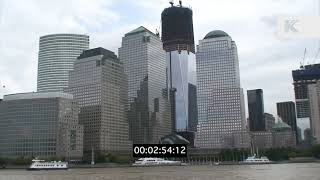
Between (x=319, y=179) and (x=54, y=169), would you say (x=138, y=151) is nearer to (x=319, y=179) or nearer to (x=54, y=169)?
(x=319, y=179)

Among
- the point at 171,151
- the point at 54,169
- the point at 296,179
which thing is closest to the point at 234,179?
the point at 296,179

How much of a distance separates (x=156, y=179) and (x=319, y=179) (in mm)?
29494

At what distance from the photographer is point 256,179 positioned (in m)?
84.1

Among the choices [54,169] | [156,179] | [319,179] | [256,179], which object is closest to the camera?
[319,179]

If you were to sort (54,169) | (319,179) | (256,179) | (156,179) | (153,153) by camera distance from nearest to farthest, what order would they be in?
1. (153,153)
2. (319,179)
3. (256,179)
4. (156,179)
5. (54,169)
